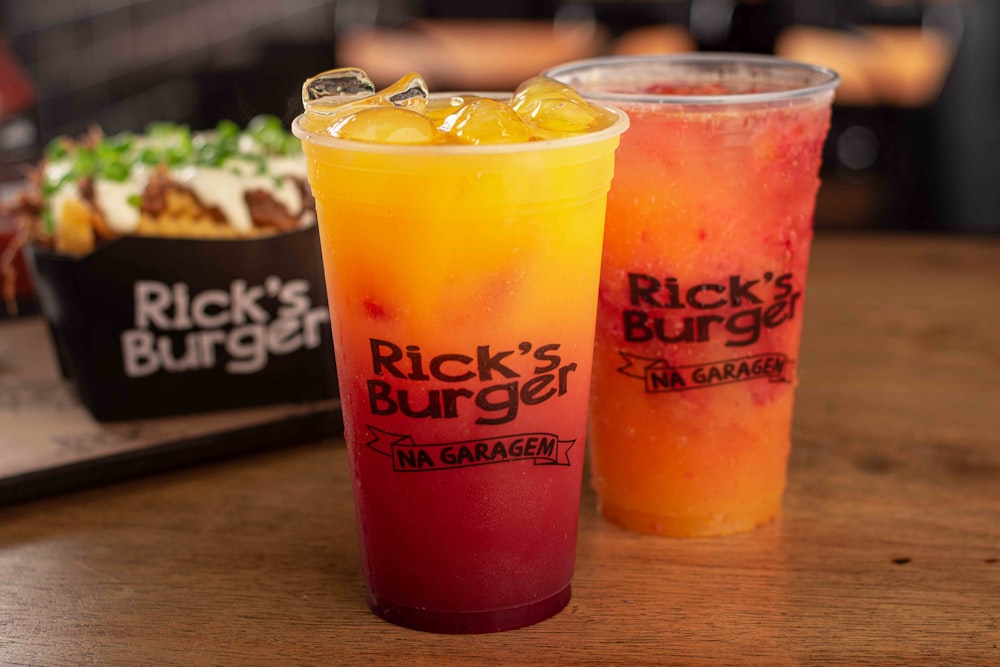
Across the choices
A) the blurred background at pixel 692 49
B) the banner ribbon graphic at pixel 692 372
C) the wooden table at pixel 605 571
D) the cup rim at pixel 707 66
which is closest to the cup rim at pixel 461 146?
the cup rim at pixel 707 66

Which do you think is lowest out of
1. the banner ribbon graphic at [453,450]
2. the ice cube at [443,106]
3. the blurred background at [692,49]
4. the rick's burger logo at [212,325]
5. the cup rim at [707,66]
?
the blurred background at [692,49]

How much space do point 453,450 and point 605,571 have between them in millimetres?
219

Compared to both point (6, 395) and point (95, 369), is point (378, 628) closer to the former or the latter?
point (95, 369)

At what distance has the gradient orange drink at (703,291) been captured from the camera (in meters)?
0.95

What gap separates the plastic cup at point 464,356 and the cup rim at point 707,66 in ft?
0.38

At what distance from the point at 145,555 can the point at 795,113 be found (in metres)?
0.70

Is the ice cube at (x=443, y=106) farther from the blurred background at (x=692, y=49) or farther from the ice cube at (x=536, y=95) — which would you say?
the blurred background at (x=692, y=49)

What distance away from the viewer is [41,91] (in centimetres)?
337

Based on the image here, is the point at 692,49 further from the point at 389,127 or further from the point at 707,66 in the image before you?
the point at 389,127

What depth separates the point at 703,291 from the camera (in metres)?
0.97

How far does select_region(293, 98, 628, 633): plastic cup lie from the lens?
78 cm

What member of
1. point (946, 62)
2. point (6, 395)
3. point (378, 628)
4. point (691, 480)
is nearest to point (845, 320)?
point (691, 480)

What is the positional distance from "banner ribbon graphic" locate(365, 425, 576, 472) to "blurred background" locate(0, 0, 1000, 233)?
2192 millimetres

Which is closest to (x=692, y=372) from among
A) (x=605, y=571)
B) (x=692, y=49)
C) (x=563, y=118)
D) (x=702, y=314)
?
(x=702, y=314)
